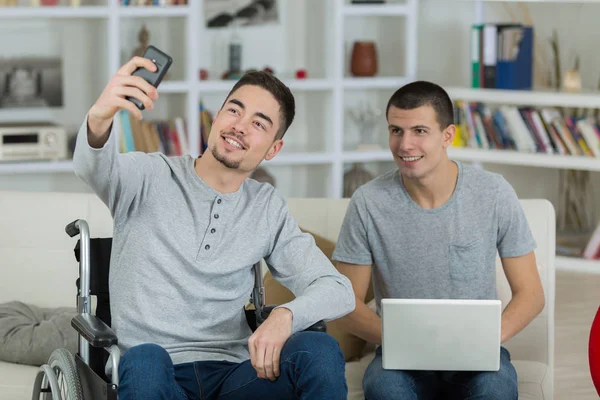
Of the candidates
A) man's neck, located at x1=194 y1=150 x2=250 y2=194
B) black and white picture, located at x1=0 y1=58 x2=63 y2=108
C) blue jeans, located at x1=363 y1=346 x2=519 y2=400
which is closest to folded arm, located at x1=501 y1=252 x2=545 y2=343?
blue jeans, located at x1=363 y1=346 x2=519 y2=400

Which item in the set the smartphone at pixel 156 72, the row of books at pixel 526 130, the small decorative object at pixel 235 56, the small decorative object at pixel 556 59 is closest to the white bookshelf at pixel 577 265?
the row of books at pixel 526 130

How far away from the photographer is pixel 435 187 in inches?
115

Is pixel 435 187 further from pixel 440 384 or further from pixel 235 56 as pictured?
pixel 235 56

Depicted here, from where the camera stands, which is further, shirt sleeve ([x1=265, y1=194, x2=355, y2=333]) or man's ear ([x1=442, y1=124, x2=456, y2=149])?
man's ear ([x1=442, y1=124, x2=456, y2=149])

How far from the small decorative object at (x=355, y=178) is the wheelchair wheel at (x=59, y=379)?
11.3ft

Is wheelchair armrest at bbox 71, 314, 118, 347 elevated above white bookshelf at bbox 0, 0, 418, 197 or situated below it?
below

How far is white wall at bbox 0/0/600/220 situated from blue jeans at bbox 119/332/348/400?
3375 mm

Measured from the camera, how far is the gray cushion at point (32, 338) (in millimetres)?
2977

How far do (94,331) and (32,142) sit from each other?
10.3 feet

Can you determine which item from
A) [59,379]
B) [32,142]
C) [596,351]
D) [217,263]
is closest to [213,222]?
[217,263]

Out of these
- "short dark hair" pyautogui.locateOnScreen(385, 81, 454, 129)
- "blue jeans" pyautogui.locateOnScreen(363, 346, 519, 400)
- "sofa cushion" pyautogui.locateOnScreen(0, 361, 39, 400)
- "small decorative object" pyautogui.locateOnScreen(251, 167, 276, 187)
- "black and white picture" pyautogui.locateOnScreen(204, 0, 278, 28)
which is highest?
"black and white picture" pyautogui.locateOnScreen(204, 0, 278, 28)

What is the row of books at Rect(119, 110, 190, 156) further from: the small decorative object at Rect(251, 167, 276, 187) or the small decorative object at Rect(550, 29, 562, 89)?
the small decorative object at Rect(550, 29, 562, 89)

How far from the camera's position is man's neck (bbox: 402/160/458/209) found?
9.59 feet

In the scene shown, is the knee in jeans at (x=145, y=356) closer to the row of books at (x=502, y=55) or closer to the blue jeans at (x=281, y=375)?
the blue jeans at (x=281, y=375)
